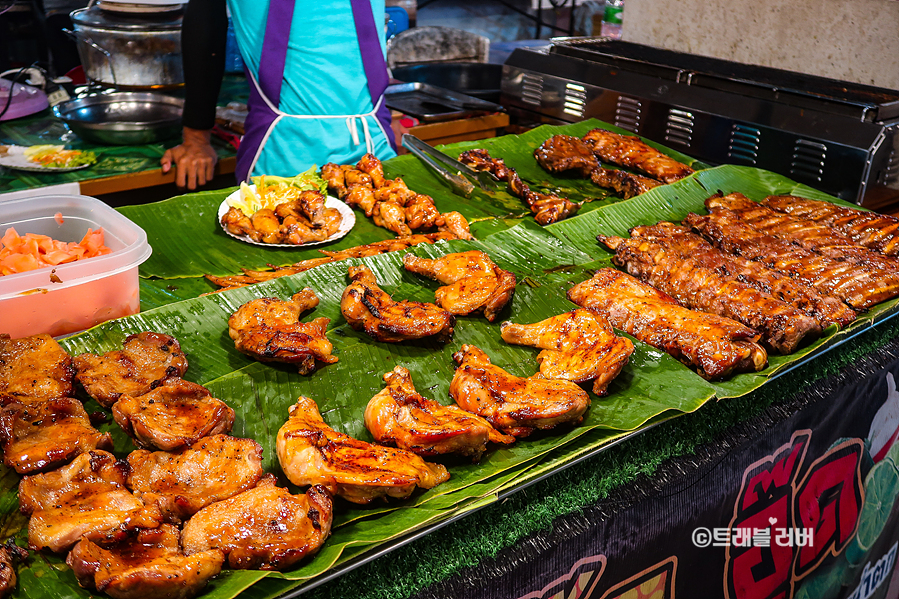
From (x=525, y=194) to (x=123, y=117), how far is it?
3.26 m

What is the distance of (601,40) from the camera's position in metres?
6.26

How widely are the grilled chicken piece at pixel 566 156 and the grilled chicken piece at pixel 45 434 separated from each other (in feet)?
10.8

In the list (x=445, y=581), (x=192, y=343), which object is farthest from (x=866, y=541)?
(x=192, y=343)

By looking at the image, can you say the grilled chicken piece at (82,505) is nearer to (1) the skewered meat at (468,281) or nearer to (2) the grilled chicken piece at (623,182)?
(1) the skewered meat at (468,281)

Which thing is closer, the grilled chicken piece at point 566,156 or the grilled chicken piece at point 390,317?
the grilled chicken piece at point 390,317

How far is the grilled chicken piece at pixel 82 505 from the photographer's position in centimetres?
161

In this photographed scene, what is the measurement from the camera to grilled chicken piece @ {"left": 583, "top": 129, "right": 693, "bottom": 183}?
4.46 metres

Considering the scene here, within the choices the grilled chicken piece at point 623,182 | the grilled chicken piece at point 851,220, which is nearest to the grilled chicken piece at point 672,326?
the grilled chicken piece at point 623,182

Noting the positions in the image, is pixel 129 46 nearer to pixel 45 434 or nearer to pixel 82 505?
pixel 45 434

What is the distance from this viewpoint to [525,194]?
13.3 feet

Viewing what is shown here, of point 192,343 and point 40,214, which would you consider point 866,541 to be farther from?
point 40,214

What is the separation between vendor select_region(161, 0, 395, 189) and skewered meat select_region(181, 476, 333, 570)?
3.24 m

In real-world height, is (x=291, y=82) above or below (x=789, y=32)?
below

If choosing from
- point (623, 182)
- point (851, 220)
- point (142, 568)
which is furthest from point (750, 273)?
point (142, 568)
